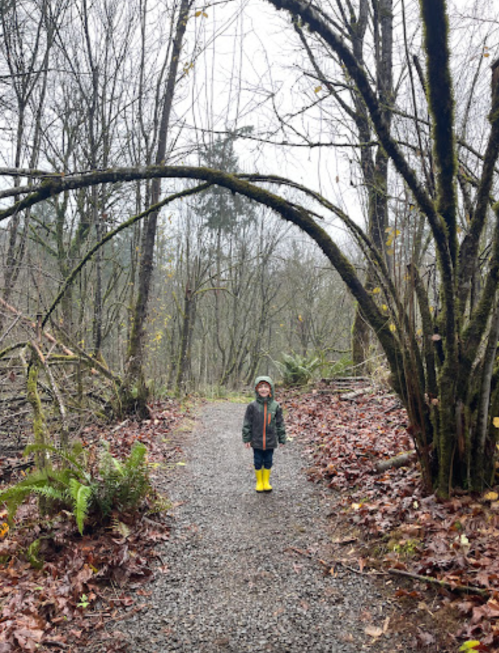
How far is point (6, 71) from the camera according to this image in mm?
8836

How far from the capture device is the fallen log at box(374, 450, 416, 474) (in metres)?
4.77

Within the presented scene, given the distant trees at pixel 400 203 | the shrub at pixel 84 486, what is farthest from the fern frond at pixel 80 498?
the distant trees at pixel 400 203

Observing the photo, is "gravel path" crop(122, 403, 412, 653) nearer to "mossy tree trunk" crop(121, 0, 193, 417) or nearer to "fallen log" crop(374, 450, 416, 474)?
"fallen log" crop(374, 450, 416, 474)

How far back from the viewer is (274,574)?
11.5 ft

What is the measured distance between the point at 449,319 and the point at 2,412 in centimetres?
667

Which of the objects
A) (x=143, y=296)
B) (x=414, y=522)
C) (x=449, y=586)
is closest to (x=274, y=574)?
(x=414, y=522)

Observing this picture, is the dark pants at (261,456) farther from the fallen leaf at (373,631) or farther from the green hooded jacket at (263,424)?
the fallen leaf at (373,631)

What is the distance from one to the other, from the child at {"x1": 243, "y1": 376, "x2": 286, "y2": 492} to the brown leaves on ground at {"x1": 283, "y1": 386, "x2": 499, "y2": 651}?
73 cm

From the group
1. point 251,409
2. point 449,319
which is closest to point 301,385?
point 251,409

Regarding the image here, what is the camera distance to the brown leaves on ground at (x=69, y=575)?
2.88 metres

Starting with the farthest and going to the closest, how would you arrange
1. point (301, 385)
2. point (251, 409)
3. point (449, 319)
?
point (301, 385)
point (251, 409)
point (449, 319)

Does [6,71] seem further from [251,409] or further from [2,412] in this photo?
[251,409]

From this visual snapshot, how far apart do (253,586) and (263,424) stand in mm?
2235

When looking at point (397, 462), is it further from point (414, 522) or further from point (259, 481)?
point (259, 481)
